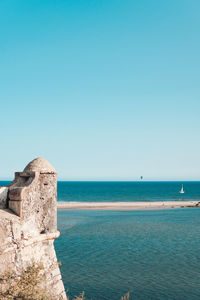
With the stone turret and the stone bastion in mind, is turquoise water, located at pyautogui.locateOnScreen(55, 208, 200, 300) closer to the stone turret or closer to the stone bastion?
the stone bastion

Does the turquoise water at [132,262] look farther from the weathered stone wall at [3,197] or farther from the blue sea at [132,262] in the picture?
the weathered stone wall at [3,197]

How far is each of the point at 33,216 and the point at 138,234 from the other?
76.0ft

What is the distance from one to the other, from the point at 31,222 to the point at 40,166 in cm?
168

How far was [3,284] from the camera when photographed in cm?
801

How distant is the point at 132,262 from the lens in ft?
69.7

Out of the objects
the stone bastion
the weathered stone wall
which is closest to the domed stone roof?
the stone bastion

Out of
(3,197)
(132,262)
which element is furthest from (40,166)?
(132,262)

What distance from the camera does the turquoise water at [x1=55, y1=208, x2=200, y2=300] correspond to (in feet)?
54.1

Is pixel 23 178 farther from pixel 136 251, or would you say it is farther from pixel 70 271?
pixel 136 251

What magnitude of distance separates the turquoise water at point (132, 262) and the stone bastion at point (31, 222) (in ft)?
22.4

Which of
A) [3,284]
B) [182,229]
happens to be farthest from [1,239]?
[182,229]

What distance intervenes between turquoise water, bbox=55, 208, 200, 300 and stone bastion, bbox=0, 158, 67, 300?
6.82m

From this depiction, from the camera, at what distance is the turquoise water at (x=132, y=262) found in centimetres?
1650

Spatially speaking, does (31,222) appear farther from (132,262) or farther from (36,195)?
(132,262)
